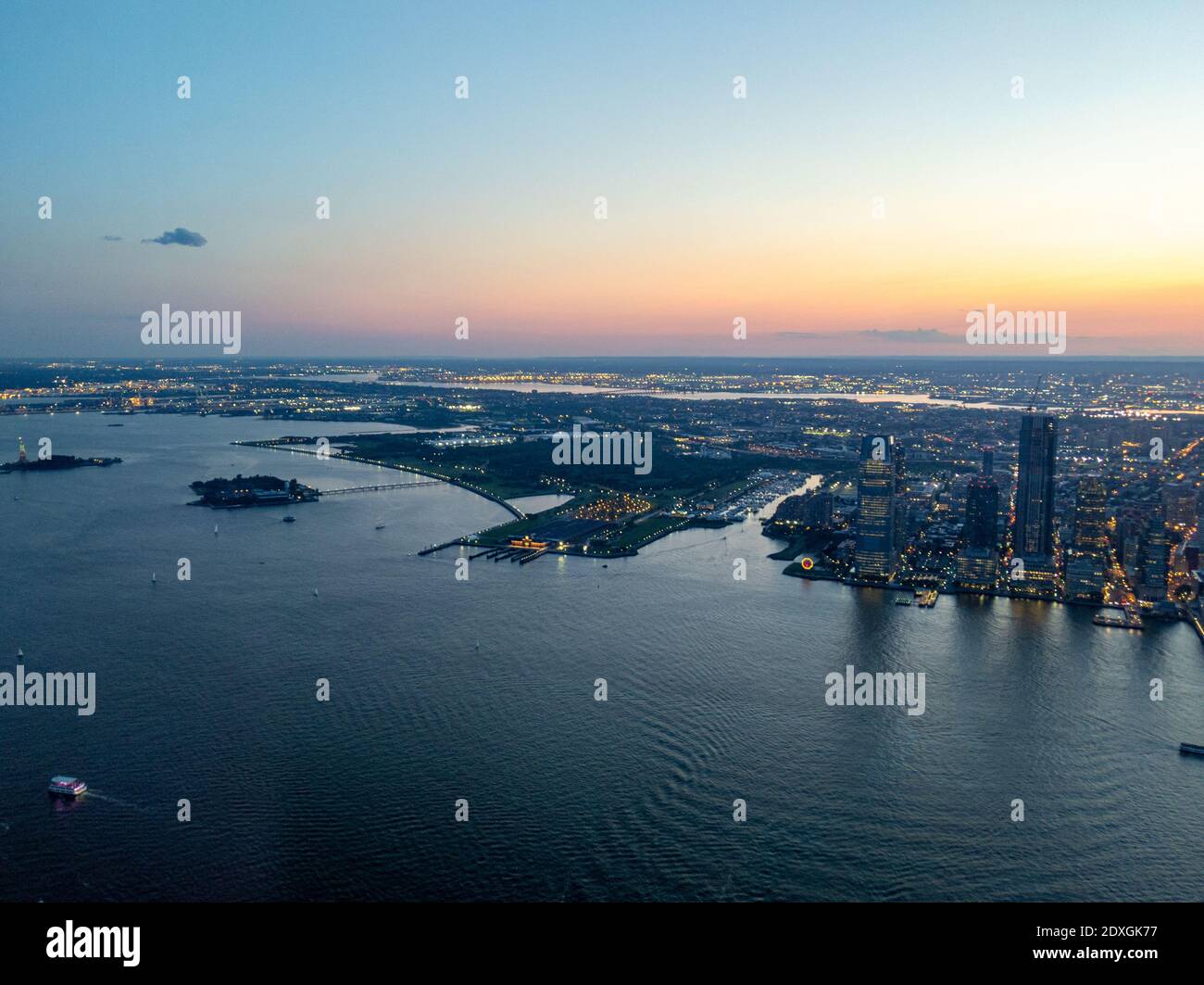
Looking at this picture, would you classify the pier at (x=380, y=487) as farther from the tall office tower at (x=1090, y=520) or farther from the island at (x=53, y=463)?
the tall office tower at (x=1090, y=520)

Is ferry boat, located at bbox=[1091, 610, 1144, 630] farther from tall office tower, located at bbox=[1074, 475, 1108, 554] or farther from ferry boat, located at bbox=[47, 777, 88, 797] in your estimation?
ferry boat, located at bbox=[47, 777, 88, 797]

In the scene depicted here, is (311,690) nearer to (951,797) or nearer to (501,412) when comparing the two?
(951,797)

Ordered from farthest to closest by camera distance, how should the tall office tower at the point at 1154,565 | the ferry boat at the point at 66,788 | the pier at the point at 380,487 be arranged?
the pier at the point at 380,487 < the tall office tower at the point at 1154,565 < the ferry boat at the point at 66,788

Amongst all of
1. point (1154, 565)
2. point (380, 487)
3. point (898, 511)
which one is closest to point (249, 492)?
point (380, 487)

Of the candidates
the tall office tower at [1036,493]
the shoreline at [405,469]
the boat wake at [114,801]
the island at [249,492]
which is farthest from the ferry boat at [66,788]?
the tall office tower at [1036,493]

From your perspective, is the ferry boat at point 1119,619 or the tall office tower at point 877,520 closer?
the ferry boat at point 1119,619

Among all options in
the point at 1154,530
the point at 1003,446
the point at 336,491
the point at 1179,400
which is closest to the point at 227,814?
the point at 1154,530

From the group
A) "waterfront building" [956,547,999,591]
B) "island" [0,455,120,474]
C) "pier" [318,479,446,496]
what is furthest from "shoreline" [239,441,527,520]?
"waterfront building" [956,547,999,591]
